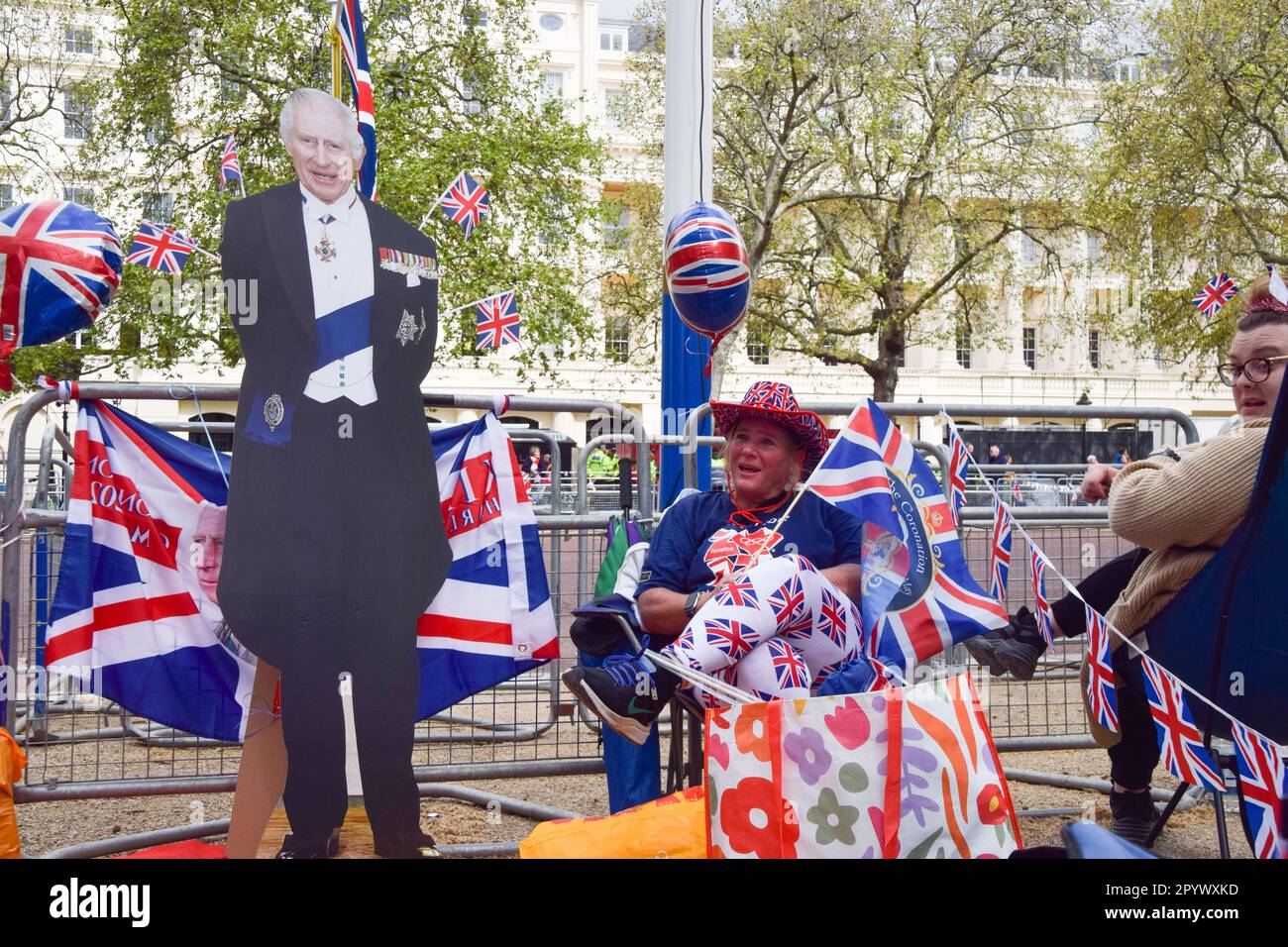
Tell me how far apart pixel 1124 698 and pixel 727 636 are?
5.11 feet

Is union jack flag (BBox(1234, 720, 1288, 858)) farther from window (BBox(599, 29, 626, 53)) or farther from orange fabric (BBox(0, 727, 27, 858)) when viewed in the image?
window (BBox(599, 29, 626, 53))

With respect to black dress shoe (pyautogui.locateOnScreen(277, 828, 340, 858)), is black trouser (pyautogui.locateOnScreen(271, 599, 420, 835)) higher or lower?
higher

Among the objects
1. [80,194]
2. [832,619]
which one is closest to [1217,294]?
[832,619]

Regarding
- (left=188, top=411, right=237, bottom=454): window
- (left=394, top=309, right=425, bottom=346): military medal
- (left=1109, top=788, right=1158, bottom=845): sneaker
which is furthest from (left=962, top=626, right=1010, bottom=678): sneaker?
(left=188, top=411, right=237, bottom=454): window

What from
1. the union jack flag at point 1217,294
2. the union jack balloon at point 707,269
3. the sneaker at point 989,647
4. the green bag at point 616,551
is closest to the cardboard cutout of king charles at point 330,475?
the green bag at point 616,551

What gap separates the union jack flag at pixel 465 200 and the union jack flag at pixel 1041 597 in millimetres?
3336

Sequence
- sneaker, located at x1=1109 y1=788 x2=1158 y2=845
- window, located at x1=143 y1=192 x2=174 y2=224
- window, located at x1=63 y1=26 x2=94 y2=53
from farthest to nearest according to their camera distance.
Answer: window, located at x1=63 y1=26 x2=94 y2=53 < window, located at x1=143 y1=192 x2=174 y2=224 < sneaker, located at x1=1109 y1=788 x2=1158 y2=845

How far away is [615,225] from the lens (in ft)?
79.1

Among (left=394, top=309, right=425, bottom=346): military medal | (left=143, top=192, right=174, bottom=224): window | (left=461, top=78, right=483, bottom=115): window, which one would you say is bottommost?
(left=394, top=309, right=425, bottom=346): military medal

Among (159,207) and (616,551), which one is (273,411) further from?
(159,207)

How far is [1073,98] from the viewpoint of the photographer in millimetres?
24219

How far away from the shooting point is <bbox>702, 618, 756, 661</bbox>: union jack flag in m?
2.99

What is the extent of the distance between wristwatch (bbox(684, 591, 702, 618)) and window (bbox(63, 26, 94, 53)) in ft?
69.6

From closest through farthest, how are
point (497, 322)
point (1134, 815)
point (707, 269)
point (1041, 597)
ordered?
point (1041, 597)
point (1134, 815)
point (707, 269)
point (497, 322)
